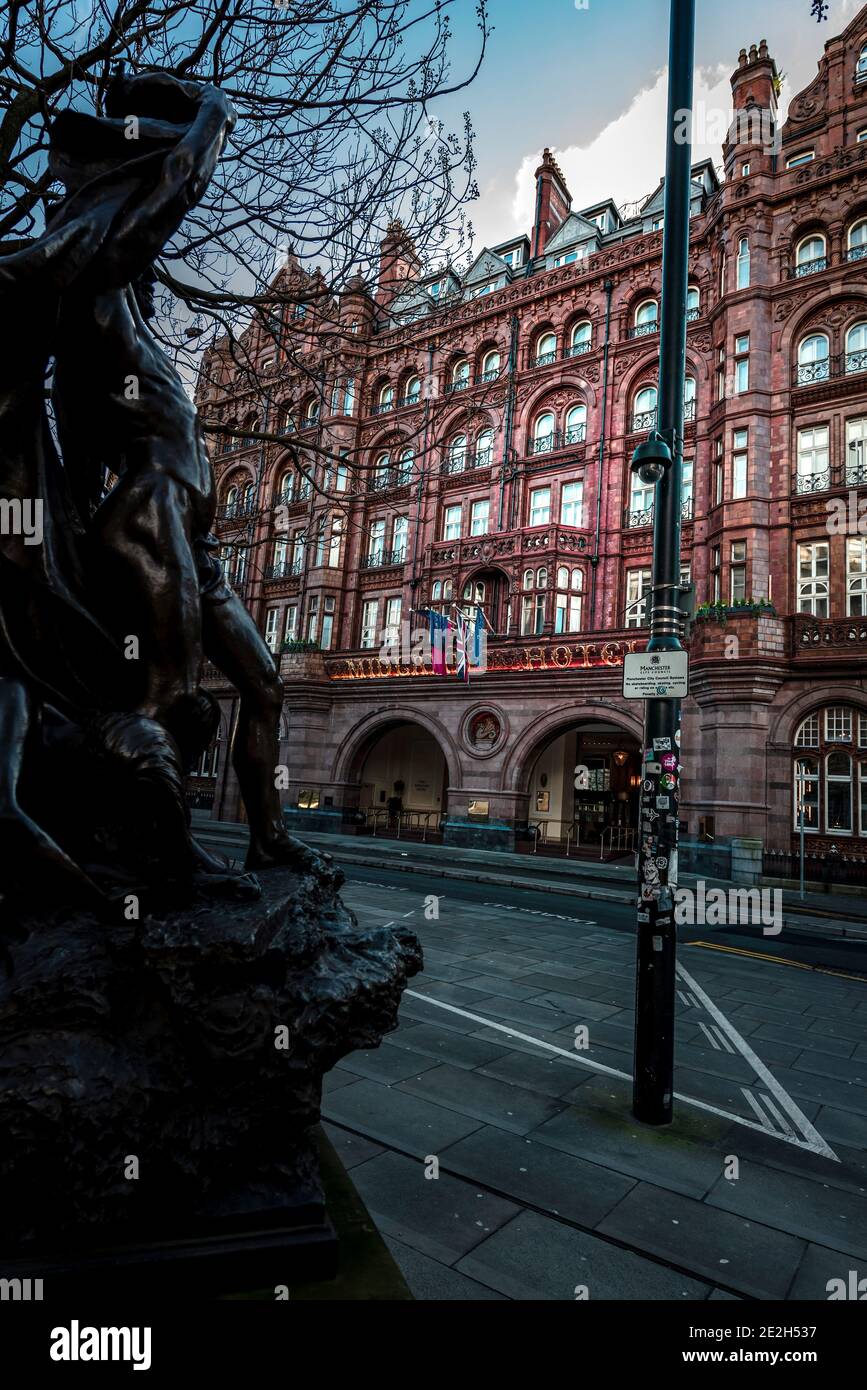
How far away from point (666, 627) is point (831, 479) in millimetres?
20749

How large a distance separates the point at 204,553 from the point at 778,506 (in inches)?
892

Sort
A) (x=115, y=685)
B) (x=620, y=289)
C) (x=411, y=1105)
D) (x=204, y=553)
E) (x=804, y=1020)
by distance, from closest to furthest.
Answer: (x=115, y=685) < (x=204, y=553) < (x=411, y=1105) < (x=804, y=1020) < (x=620, y=289)

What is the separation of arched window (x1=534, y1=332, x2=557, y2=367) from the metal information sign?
27419mm

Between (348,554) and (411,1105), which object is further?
(348,554)

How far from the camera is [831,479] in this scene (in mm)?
21281

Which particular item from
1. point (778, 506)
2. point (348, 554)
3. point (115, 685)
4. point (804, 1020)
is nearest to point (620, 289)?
point (778, 506)

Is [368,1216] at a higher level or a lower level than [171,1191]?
lower

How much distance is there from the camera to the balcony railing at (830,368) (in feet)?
70.7

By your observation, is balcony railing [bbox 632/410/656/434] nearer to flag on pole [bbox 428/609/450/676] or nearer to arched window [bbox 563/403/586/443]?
arched window [bbox 563/403/586/443]

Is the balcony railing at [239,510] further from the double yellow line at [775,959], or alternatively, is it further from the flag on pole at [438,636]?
the double yellow line at [775,959]

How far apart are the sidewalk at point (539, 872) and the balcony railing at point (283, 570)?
544 inches

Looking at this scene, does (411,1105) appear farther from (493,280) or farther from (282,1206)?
(493,280)

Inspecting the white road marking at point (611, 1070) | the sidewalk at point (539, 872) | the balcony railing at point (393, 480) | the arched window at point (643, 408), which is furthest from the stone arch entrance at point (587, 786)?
the white road marking at point (611, 1070)

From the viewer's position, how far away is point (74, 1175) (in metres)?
1.92
